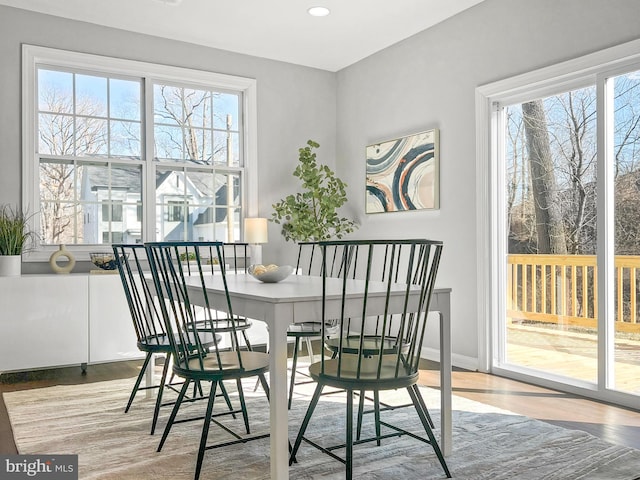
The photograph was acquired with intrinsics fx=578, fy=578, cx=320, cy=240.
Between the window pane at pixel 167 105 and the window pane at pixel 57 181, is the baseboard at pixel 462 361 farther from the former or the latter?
the window pane at pixel 57 181

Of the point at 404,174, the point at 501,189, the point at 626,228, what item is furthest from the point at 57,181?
the point at 626,228

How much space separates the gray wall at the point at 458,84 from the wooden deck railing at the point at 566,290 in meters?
0.37

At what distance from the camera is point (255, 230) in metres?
5.15

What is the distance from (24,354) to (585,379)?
3803 mm

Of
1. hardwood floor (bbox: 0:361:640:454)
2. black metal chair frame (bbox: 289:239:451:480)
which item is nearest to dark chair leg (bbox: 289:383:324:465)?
black metal chair frame (bbox: 289:239:451:480)

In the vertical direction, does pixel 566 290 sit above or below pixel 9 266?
below

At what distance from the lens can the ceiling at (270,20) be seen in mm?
4406

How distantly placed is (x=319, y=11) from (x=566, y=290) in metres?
2.78

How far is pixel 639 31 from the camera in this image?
329 centimetres

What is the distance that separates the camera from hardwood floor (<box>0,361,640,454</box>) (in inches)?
116

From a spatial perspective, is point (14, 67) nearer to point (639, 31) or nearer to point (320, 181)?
point (320, 181)

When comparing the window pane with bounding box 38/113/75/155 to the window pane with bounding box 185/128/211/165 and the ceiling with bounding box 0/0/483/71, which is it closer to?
the ceiling with bounding box 0/0/483/71

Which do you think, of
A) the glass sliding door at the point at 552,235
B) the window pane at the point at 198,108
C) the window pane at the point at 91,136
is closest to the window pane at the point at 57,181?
the window pane at the point at 91,136

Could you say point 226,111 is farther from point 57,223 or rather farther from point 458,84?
point 458,84
